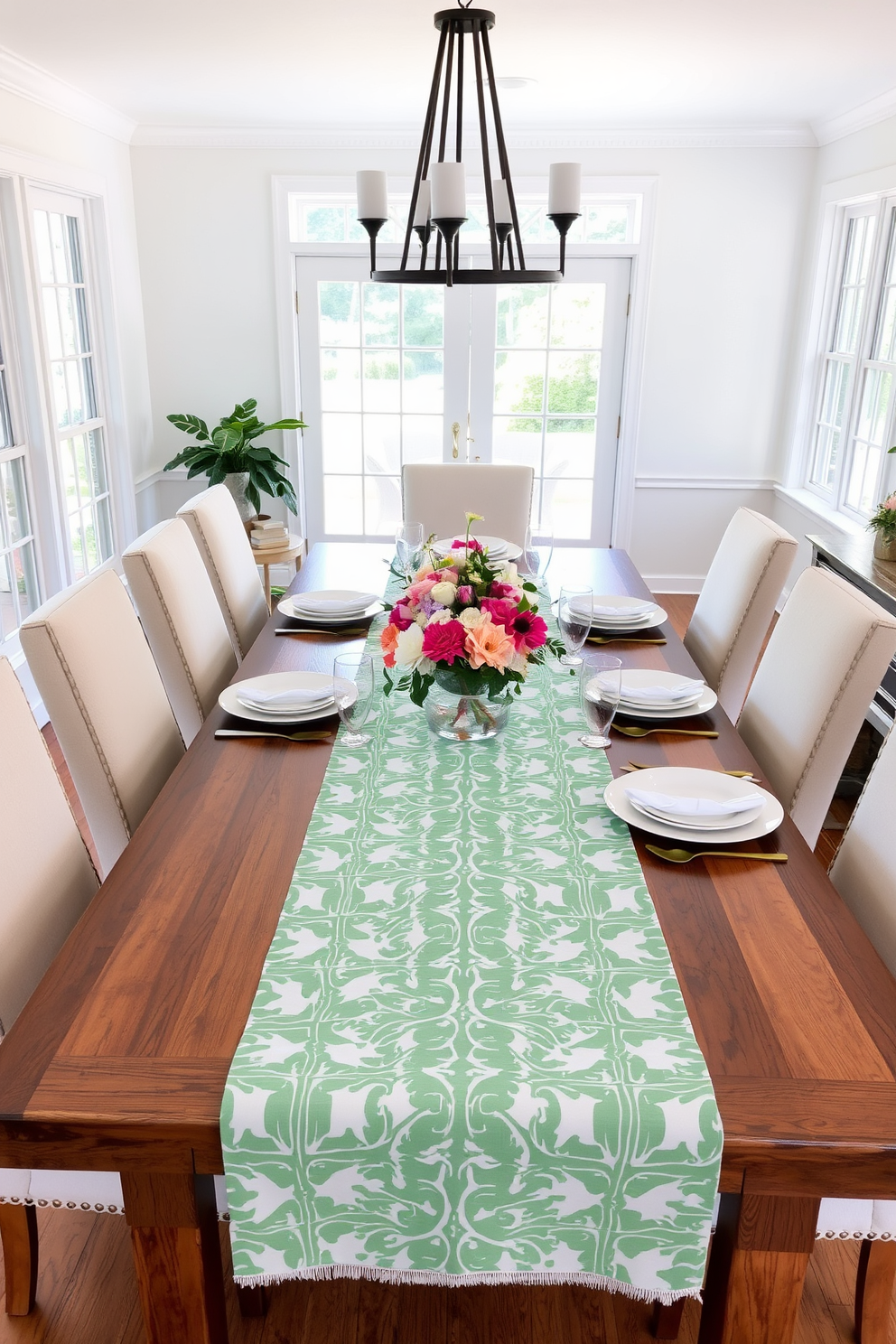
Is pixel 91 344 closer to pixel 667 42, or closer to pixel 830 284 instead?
pixel 667 42

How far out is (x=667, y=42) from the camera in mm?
3250

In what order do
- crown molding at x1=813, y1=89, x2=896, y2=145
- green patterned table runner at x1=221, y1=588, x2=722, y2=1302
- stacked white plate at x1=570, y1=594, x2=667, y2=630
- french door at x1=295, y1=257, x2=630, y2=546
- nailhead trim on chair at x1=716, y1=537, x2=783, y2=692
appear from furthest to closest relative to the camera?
french door at x1=295, y1=257, x2=630, y2=546
crown molding at x1=813, y1=89, x2=896, y2=145
stacked white plate at x1=570, y1=594, x2=667, y2=630
nailhead trim on chair at x1=716, y1=537, x2=783, y2=692
green patterned table runner at x1=221, y1=588, x2=722, y2=1302

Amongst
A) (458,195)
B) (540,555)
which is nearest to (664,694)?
(540,555)

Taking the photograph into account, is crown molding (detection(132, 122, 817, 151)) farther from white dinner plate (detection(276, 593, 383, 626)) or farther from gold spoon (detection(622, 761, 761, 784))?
gold spoon (detection(622, 761, 761, 784))

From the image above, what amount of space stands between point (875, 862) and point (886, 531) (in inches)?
78.8

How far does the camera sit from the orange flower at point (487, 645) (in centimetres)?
168

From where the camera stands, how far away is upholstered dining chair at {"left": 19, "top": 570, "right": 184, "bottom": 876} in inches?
69.2

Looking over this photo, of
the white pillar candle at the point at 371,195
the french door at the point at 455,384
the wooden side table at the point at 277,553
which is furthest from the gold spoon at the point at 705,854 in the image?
the french door at the point at 455,384

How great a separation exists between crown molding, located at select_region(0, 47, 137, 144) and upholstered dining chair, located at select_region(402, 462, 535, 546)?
1.90 metres

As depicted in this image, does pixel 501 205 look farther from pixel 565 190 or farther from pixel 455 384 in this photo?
pixel 455 384

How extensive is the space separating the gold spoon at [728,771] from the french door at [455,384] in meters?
3.75

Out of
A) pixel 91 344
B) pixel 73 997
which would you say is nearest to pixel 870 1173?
pixel 73 997

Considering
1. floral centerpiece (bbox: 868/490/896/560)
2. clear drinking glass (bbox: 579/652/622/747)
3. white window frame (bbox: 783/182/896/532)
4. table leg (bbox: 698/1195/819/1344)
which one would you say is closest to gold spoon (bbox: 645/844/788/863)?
clear drinking glass (bbox: 579/652/622/747)

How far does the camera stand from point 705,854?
1521 mm
